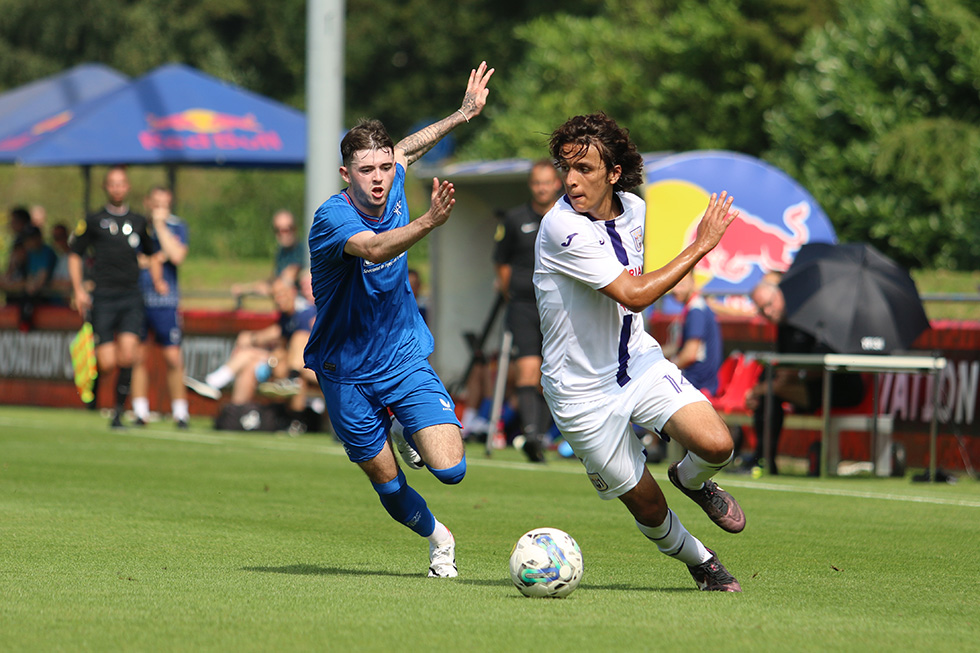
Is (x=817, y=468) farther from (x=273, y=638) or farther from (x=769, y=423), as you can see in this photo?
(x=273, y=638)

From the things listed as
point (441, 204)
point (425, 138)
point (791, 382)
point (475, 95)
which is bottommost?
point (791, 382)

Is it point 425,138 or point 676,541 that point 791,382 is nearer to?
point 425,138

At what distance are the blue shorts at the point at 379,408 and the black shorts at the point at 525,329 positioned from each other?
21.4 feet

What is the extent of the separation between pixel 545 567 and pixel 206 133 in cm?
1545

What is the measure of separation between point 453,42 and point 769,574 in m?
47.0

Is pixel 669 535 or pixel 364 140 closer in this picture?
pixel 669 535

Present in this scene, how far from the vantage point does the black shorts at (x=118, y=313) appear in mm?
15984

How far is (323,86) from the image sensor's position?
16797 mm

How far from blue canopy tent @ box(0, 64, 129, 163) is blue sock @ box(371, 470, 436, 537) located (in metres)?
15.0

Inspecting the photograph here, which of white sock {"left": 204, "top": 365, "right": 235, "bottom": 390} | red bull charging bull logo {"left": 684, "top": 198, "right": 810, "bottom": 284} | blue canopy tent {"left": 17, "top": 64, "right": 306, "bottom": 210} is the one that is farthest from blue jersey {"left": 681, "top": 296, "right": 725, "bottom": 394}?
blue canopy tent {"left": 17, "top": 64, "right": 306, "bottom": 210}

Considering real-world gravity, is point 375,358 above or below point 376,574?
above

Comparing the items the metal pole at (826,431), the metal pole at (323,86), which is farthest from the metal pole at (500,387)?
the metal pole at (323,86)

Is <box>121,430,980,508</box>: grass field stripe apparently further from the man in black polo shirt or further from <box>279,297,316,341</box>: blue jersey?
<box>279,297,316,341</box>: blue jersey

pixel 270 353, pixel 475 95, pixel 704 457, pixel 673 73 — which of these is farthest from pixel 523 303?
pixel 673 73
